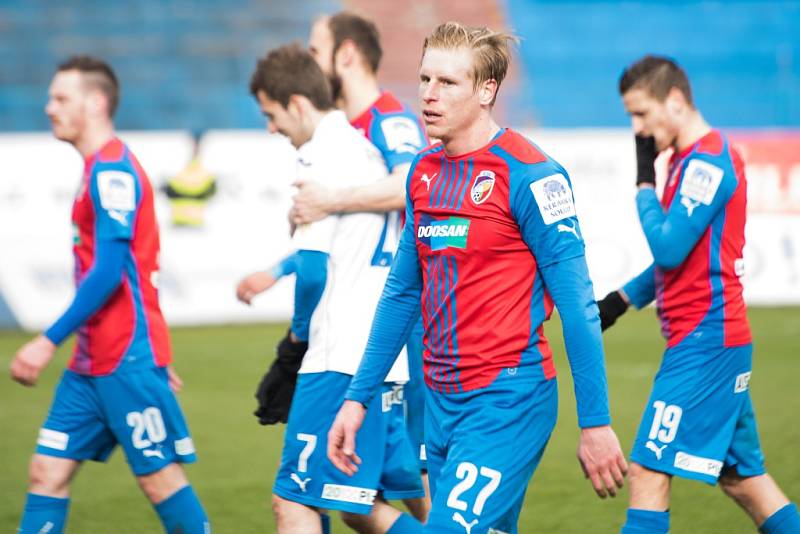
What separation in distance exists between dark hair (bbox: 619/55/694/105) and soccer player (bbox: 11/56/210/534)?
2027 millimetres

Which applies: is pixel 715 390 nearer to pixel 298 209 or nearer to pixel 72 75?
pixel 298 209

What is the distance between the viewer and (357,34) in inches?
207

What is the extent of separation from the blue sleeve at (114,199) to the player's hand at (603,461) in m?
2.13

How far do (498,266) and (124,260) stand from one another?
179 cm

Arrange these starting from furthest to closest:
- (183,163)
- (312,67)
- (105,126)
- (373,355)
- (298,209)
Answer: (183,163), (105,126), (312,67), (298,209), (373,355)

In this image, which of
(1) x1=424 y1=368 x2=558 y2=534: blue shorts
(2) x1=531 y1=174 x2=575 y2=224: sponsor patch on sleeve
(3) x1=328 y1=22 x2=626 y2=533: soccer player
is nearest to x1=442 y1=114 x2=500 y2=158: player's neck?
(3) x1=328 y1=22 x2=626 y2=533: soccer player

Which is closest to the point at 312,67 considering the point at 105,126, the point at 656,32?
the point at 105,126

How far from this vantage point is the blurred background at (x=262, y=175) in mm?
7402

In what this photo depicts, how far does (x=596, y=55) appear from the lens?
65.5 ft

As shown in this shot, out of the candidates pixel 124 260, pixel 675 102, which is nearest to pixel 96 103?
pixel 124 260

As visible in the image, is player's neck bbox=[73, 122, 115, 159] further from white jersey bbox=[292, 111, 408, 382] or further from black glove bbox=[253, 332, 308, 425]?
black glove bbox=[253, 332, 308, 425]

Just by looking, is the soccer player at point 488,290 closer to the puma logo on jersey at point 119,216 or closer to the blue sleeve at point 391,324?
the blue sleeve at point 391,324

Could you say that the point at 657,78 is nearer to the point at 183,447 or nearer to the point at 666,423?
the point at 666,423

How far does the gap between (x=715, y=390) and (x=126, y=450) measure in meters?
2.28
